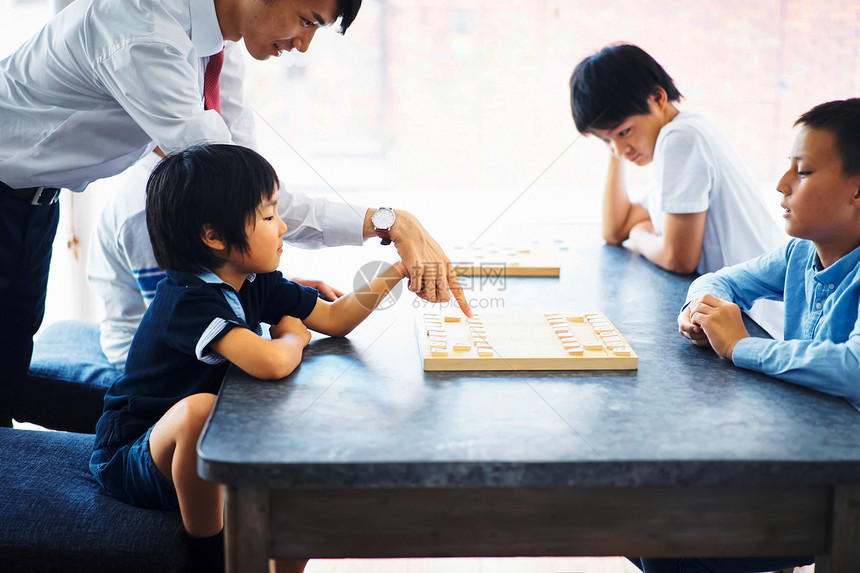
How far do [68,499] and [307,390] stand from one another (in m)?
0.45

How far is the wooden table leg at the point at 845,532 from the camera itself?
842 mm

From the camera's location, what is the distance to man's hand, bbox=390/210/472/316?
1.29 meters

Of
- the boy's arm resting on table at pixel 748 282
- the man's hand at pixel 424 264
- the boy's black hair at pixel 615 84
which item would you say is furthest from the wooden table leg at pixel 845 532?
the boy's black hair at pixel 615 84

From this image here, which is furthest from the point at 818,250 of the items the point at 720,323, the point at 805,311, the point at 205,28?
the point at 205,28

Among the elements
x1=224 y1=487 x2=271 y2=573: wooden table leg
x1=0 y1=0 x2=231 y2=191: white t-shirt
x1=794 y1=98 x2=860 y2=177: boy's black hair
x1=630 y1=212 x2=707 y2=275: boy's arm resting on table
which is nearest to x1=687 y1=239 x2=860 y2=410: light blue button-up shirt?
x1=794 y1=98 x2=860 y2=177: boy's black hair

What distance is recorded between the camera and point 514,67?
122 inches

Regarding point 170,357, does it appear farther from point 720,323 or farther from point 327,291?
point 720,323

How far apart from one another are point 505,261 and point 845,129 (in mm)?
750

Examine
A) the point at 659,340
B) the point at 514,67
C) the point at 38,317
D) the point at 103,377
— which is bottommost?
the point at 103,377

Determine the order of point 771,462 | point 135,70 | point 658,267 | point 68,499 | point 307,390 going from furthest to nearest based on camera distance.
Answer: point 658,267 < point 135,70 < point 68,499 < point 307,390 < point 771,462

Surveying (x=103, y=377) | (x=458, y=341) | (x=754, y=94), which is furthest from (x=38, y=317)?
(x=754, y=94)

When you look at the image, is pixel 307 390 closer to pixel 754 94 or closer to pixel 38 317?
pixel 38 317

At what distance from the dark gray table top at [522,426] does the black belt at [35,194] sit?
75 centimetres

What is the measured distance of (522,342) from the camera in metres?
1.18
